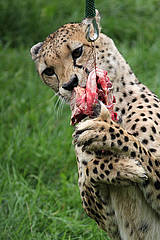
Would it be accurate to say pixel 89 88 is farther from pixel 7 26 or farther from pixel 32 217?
pixel 7 26

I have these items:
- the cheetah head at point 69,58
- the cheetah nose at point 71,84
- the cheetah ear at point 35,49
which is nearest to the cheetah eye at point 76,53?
the cheetah head at point 69,58

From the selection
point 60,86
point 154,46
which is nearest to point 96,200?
point 60,86

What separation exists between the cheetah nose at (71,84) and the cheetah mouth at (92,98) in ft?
0.68

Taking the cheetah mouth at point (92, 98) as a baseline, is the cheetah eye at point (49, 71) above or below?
above

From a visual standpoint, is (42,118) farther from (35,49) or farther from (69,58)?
(69,58)

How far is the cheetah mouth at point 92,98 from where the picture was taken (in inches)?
111

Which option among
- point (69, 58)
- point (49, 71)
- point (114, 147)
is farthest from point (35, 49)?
point (114, 147)

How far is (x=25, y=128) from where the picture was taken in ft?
17.9

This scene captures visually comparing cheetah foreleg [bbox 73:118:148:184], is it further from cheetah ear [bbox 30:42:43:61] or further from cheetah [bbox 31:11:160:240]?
cheetah ear [bbox 30:42:43:61]

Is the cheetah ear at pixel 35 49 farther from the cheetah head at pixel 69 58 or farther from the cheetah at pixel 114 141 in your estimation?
the cheetah head at pixel 69 58

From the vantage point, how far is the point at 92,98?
2.84 meters

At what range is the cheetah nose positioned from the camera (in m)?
3.25

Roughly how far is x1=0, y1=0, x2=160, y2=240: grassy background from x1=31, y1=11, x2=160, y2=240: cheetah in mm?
311

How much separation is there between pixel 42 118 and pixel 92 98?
2.86m
